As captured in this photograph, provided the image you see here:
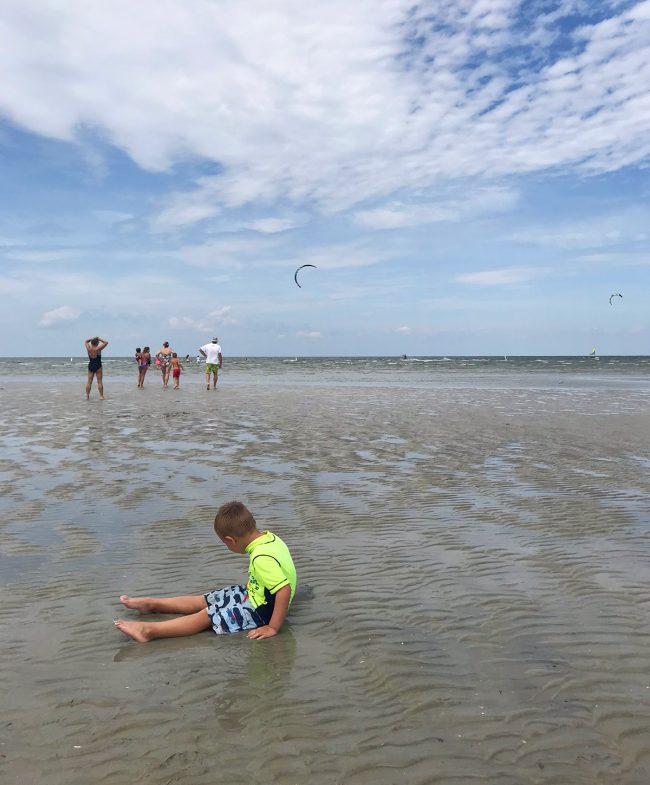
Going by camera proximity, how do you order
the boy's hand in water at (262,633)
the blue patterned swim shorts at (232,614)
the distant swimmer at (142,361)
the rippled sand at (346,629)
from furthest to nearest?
1. the distant swimmer at (142,361)
2. the blue patterned swim shorts at (232,614)
3. the boy's hand in water at (262,633)
4. the rippled sand at (346,629)

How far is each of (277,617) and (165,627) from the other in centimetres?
76

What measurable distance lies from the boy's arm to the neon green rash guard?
45 mm

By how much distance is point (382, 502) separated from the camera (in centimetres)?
813

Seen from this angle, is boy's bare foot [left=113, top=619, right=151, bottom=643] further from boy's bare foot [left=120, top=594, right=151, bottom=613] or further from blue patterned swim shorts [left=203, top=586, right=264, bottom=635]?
blue patterned swim shorts [left=203, top=586, right=264, bottom=635]

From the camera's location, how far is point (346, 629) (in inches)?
176

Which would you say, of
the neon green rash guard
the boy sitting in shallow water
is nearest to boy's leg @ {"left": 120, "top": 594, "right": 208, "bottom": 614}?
the boy sitting in shallow water

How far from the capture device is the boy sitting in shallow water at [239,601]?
436 cm

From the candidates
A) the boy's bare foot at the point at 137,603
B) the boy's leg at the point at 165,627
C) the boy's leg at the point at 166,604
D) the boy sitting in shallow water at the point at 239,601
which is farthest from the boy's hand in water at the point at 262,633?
the boy's bare foot at the point at 137,603

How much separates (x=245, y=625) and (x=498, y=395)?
24.7 meters

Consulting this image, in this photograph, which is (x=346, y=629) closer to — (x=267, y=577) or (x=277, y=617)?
(x=277, y=617)

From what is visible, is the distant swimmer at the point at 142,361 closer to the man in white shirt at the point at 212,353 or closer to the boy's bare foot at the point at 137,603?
the man in white shirt at the point at 212,353

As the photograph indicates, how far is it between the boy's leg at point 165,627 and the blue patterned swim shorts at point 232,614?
0.22ft

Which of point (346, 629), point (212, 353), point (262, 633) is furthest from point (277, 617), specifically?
point (212, 353)

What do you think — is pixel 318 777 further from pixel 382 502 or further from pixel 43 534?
pixel 382 502
